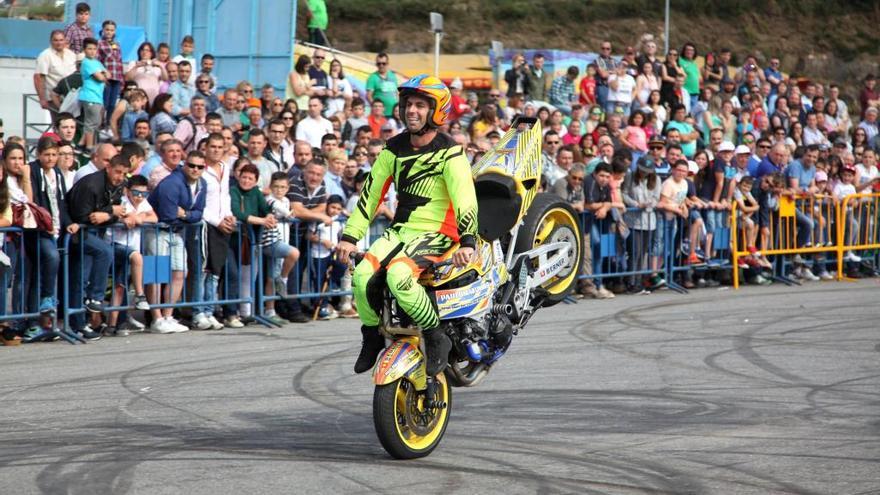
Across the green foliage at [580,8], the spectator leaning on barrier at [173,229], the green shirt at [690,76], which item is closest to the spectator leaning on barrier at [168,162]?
the spectator leaning on barrier at [173,229]

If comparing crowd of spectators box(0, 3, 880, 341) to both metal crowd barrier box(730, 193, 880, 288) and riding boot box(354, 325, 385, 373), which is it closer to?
metal crowd barrier box(730, 193, 880, 288)

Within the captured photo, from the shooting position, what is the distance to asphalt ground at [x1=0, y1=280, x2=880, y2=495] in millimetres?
7145

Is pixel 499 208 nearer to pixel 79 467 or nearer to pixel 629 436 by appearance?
pixel 629 436

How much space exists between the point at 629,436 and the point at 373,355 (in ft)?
5.53

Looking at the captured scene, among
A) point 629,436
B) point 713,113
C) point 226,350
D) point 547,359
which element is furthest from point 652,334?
point 713,113

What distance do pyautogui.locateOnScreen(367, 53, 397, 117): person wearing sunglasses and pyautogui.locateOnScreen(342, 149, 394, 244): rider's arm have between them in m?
13.2

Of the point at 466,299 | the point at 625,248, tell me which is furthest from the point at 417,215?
the point at 625,248

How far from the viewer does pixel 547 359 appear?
38.3 ft

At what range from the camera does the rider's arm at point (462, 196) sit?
8.02 metres

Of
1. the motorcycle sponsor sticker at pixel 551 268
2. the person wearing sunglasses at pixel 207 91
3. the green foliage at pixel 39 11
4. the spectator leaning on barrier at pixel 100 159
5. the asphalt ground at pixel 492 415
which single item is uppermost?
the green foliage at pixel 39 11

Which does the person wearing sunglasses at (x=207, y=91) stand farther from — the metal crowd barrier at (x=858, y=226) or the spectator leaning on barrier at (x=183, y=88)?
the metal crowd barrier at (x=858, y=226)

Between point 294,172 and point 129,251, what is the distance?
248cm

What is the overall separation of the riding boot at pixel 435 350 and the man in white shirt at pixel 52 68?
10.9 meters

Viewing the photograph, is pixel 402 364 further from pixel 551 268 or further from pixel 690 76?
pixel 690 76
